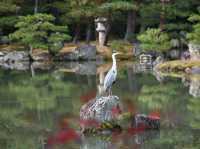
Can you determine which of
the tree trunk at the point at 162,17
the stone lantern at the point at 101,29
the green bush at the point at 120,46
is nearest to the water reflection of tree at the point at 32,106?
the green bush at the point at 120,46

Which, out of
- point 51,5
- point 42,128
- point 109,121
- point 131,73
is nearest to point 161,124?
point 109,121

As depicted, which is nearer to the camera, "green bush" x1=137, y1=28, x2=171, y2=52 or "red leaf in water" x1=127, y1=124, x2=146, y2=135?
"red leaf in water" x1=127, y1=124, x2=146, y2=135

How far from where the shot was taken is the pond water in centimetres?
1321

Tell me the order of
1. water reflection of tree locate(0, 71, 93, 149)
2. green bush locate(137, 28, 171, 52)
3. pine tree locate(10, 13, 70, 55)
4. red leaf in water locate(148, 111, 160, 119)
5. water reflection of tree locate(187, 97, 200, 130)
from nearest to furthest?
water reflection of tree locate(0, 71, 93, 149) → water reflection of tree locate(187, 97, 200, 130) → red leaf in water locate(148, 111, 160, 119) → green bush locate(137, 28, 171, 52) → pine tree locate(10, 13, 70, 55)

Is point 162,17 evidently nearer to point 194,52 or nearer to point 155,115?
point 194,52

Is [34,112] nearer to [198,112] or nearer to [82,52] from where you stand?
[198,112]

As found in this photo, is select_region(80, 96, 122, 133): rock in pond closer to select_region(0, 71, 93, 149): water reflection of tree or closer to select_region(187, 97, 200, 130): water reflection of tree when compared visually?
select_region(0, 71, 93, 149): water reflection of tree

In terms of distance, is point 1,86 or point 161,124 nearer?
point 161,124

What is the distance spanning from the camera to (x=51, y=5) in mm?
45500

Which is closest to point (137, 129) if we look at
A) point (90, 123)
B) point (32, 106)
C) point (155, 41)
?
point (90, 123)

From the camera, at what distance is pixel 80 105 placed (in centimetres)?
1888

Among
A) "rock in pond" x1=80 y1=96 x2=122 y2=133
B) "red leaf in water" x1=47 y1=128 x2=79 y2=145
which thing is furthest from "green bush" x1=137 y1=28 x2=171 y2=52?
"red leaf in water" x1=47 y1=128 x2=79 y2=145

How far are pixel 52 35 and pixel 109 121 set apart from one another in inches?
1034

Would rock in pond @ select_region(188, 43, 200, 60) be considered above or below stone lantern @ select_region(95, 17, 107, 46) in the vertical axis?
below
